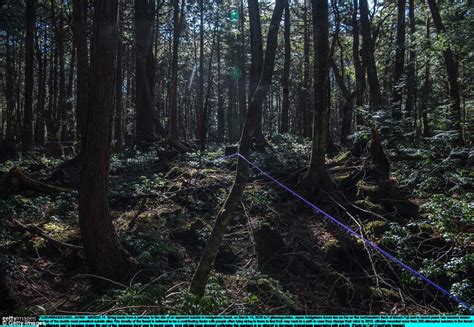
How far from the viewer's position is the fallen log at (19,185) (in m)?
8.95

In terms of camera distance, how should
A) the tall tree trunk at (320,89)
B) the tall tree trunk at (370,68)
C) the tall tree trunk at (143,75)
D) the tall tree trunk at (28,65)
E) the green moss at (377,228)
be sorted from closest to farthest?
the green moss at (377,228) → the tall tree trunk at (320,89) → the tall tree trunk at (370,68) → the tall tree trunk at (28,65) → the tall tree trunk at (143,75)

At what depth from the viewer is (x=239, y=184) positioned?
5.27 m

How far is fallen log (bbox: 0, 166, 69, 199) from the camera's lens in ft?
29.3

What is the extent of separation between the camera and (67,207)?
8.45m

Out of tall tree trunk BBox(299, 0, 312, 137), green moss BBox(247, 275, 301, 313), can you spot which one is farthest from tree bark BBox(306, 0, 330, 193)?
tall tree trunk BBox(299, 0, 312, 137)

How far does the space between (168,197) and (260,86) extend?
4.58 metres

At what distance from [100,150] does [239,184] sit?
197cm

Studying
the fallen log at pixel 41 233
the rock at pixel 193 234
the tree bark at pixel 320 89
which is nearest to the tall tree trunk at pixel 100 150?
the fallen log at pixel 41 233

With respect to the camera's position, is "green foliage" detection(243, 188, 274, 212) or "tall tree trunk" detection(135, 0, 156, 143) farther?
"tall tree trunk" detection(135, 0, 156, 143)

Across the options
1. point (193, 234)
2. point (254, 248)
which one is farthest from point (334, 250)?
point (193, 234)

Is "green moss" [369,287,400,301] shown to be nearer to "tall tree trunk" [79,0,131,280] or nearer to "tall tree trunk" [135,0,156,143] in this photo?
"tall tree trunk" [79,0,131,280]

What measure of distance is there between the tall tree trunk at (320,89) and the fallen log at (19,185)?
18.9ft

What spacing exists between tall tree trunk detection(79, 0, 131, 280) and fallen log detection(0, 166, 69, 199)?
4.16 meters

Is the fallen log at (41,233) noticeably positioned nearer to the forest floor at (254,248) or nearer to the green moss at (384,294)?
the forest floor at (254,248)
